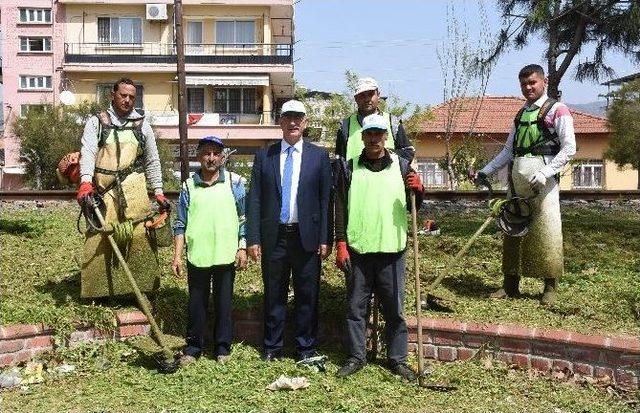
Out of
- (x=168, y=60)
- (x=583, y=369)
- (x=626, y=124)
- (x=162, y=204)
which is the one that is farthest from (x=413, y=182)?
(x=168, y=60)

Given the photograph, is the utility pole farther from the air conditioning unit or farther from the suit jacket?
the air conditioning unit

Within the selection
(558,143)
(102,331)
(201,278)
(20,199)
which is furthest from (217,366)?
(20,199)

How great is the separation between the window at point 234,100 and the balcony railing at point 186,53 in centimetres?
164

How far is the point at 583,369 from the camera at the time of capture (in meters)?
5.43

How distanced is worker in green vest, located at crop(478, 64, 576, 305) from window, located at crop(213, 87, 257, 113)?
29065mm

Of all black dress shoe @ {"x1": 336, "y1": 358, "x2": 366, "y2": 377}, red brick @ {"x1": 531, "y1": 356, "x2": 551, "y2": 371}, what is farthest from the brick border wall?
black dress shoe @ {"x1": 336, "y1": 358, "x2": 366, "y2": 377}

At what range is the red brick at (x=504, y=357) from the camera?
5.70m

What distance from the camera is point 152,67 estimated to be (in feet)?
111

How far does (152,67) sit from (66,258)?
26848 mm

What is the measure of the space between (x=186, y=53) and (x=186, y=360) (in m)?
30.5

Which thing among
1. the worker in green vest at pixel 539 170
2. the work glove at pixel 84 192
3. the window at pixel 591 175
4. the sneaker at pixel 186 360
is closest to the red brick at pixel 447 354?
the worker in green vest at pixel 539 170

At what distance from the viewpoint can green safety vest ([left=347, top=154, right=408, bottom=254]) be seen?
17.6 ft

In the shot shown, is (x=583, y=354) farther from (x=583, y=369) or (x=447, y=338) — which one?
(x=447, y=338)

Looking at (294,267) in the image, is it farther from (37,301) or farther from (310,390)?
(37,301)
